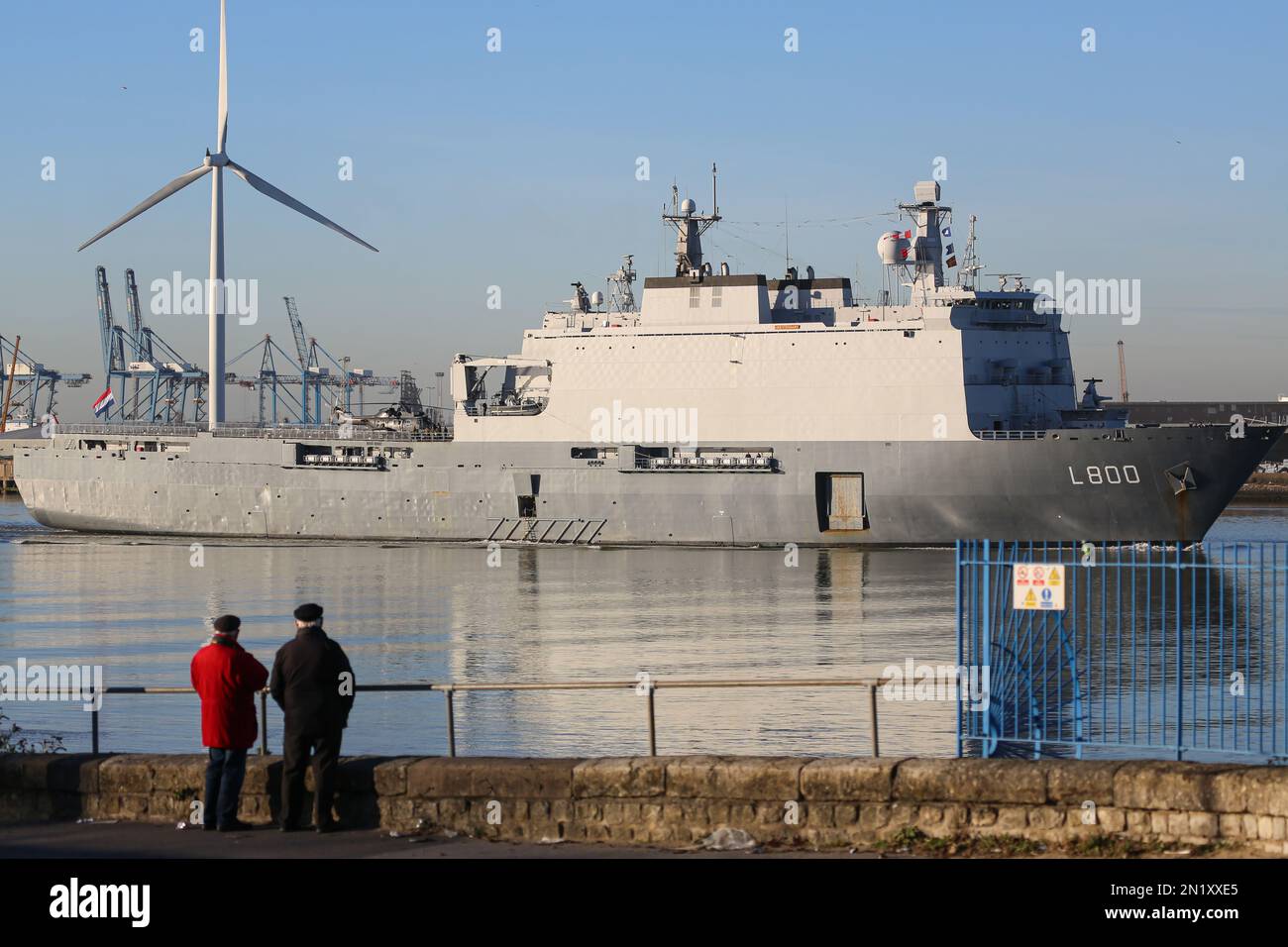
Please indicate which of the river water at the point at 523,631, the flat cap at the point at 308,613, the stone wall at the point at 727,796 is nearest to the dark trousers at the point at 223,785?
the stone wall at the point at 727,796

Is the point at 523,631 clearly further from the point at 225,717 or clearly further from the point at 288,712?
the point at 288,712

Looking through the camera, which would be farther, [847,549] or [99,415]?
[99,415]

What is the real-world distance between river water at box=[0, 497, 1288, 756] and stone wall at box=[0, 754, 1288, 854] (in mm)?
5648

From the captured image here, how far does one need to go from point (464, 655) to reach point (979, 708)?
471 inches

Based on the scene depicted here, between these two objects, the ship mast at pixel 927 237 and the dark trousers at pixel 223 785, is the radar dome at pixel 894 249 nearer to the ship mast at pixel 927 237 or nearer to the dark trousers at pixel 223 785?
the ship mast at pixel 927 237

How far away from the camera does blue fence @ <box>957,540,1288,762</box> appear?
32.6ft

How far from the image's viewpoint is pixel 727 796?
805cm

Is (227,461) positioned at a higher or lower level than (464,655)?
higher

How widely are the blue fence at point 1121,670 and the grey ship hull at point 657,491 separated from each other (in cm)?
506

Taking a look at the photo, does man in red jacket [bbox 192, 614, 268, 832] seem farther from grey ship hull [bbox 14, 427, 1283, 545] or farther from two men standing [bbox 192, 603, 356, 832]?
grey ship hull [bbox 14, 427, 1283, 545]

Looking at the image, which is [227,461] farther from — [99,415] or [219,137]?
[99,415]

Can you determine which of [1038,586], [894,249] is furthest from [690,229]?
[1038,586]
